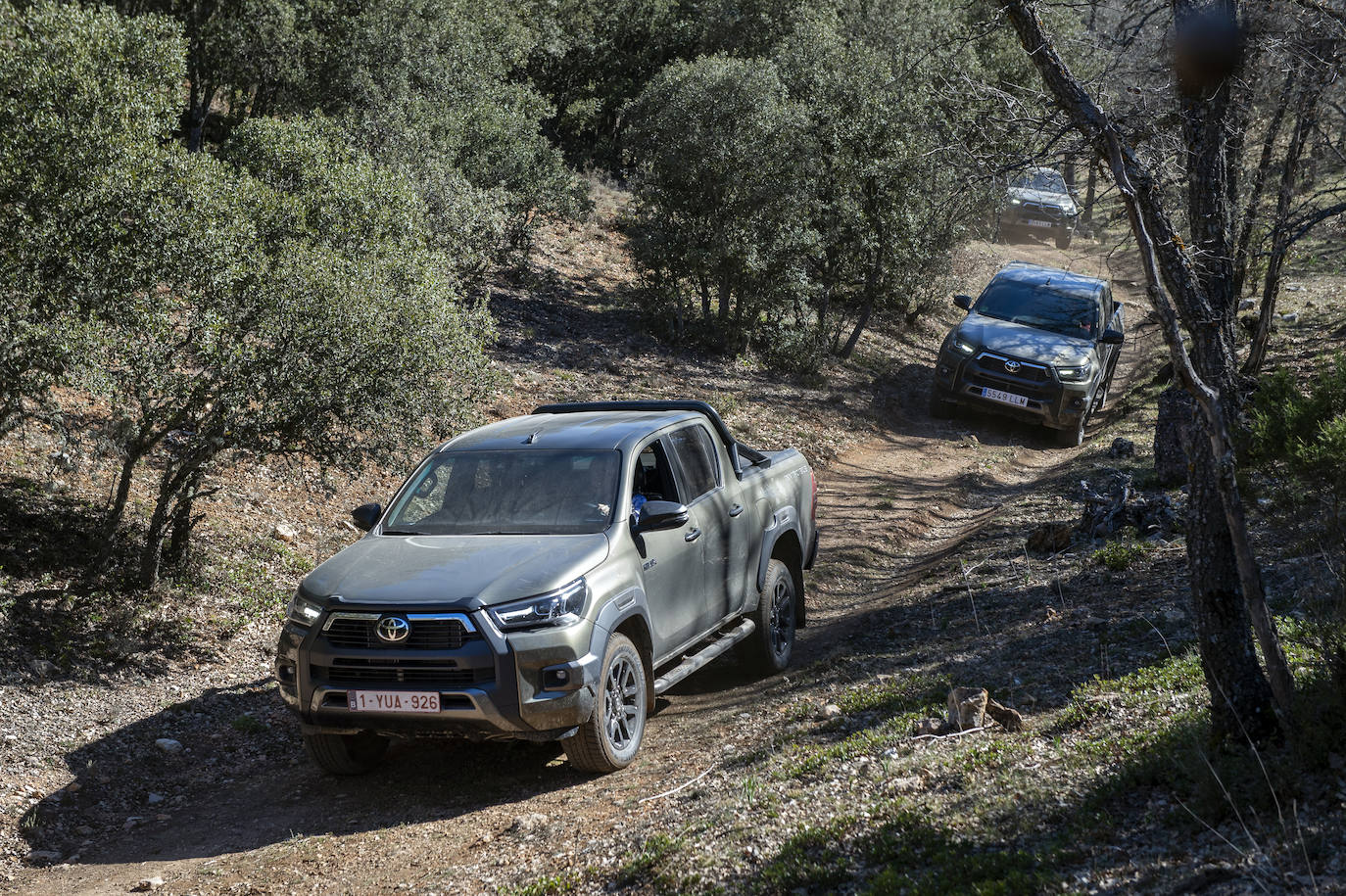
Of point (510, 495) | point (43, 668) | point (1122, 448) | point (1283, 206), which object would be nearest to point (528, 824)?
point (510, 495)

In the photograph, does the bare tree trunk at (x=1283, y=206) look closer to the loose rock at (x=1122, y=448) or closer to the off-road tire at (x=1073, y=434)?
the loose rock at (x=1122, y=448)

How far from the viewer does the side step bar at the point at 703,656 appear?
6.02 m

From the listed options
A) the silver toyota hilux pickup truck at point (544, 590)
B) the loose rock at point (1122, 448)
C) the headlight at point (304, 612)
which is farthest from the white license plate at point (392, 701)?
the loose rock at point (1122, 448)

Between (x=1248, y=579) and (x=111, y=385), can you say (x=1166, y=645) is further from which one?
(x=111, y=385)

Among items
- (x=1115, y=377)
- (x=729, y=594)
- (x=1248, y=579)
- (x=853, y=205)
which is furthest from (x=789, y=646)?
(x=1115, y=377)

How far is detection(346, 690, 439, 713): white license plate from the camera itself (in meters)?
5.10

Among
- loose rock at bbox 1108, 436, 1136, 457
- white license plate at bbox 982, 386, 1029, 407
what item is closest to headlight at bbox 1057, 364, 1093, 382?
white license plate at bbox 982, 386, 1029, 407

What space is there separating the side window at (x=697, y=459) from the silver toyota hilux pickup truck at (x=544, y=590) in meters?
0.01

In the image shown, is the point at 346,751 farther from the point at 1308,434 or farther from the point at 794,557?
the point at 1308,434

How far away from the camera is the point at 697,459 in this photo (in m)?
6.94

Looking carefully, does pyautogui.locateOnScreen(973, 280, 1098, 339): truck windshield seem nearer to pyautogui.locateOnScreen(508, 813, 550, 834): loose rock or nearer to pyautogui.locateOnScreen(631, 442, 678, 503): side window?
pyautogui.locateOnScreen(631, 442, 678, 503): side window

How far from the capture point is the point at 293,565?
31.2ft

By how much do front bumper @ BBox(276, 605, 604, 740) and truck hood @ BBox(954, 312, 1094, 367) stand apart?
11639 millimetres

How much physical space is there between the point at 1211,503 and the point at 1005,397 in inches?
458
